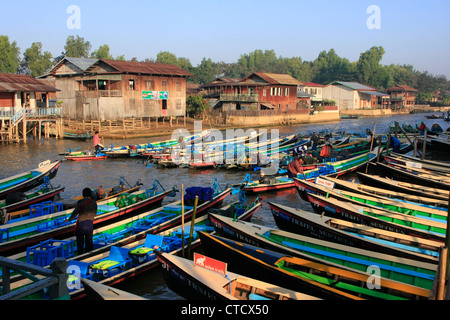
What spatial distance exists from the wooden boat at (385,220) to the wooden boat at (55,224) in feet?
22.5

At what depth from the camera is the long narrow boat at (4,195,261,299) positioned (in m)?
9.85

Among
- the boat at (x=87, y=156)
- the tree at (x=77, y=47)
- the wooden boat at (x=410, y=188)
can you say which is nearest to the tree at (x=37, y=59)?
the tree at (x=77, y=47)

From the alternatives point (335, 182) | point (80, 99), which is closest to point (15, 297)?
point (335, 182)

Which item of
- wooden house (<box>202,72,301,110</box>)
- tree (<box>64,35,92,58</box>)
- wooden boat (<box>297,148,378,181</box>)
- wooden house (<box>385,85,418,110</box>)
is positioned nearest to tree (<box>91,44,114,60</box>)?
tree (<box>64,35,92,58</box>)

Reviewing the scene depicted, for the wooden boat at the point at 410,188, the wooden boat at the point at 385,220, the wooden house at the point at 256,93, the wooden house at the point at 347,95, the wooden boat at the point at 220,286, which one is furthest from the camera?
the wooden house at the point at 347,95

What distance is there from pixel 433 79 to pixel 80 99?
119m

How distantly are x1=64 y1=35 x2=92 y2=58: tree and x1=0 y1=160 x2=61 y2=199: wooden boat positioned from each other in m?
92.0

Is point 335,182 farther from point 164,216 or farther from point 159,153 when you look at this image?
point 159,153

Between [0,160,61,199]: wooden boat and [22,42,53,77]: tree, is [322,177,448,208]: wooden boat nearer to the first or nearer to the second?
[0,160,61,199]: wooden boat

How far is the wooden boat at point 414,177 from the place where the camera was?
56.9ft

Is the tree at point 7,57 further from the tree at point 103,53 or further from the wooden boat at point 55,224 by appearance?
the wooden boat at point 55,224

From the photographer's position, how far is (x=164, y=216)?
14586 millimetres

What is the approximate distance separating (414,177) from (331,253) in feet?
32.8
